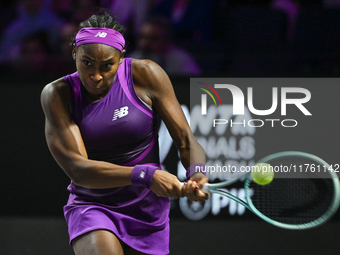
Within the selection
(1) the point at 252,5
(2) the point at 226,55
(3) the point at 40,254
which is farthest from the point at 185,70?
(3) the point at 40,254

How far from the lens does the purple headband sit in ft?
7.45

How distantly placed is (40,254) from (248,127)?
1.95 m

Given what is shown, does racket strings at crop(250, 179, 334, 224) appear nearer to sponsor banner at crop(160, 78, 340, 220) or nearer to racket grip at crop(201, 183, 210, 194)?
sponsor banner at crop(160, 78, 340, 220)

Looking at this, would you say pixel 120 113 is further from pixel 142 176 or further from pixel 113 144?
pixel 142 176

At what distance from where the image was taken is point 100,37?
2.28 metres

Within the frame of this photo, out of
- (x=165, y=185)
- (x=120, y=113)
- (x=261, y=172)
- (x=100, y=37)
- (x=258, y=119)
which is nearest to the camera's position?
(x=165, y=185)

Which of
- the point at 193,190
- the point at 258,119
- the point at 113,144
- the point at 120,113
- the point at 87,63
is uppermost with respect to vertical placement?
the point at 258,119

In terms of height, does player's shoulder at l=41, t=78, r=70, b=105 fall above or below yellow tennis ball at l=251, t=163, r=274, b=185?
above

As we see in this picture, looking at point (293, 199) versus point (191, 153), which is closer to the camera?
point (191, 153)

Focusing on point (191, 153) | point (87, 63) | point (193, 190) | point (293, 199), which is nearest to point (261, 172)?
point (191, 153)

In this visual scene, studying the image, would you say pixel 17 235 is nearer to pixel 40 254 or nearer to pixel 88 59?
pixel 40 254

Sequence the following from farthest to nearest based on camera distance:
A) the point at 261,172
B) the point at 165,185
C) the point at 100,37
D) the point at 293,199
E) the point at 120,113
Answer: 1. the point at 293,199
2. the point at 261,172
3. the point at 120,113
4. the point at 100,37
5. the point at 165,185

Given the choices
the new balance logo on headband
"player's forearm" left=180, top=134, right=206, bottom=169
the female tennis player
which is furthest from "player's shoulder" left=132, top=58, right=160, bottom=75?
"player's forearm" left=180, top=134, right=206, bottom=169

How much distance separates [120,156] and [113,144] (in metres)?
0.08
